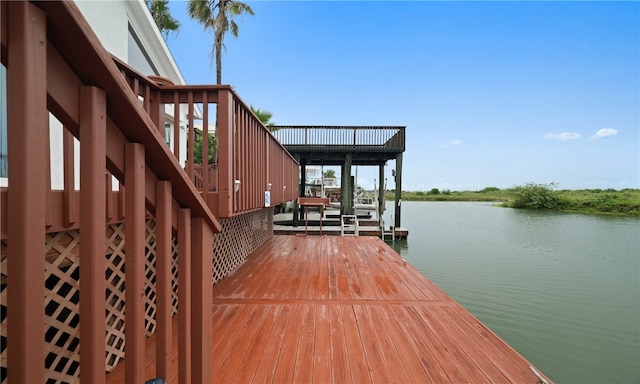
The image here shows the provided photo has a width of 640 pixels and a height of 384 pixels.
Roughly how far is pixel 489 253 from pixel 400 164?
448cm

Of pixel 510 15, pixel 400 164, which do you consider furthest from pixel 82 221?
pixel 510 15

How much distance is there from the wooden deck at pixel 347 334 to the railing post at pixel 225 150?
1.15 meters

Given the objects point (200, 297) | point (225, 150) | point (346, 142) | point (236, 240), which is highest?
point (346, 142)

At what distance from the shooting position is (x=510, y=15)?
1769 cm

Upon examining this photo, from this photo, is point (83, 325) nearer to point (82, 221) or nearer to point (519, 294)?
point (82, 221)

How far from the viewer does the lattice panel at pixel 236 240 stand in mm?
3686

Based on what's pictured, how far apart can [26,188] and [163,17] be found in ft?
44.0

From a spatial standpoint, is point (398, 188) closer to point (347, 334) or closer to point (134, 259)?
point (347, 334)

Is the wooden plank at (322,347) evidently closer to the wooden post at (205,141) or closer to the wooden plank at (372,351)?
the wooden plank at (372,351)

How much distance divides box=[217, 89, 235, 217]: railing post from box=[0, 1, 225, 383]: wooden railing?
58.3 inches

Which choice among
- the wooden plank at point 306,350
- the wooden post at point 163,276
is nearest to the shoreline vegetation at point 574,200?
the wooden plank at point 306,350

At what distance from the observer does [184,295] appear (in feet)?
3.25

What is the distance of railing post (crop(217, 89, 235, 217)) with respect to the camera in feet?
7.89

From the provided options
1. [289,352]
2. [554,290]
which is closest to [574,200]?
[554,290]
